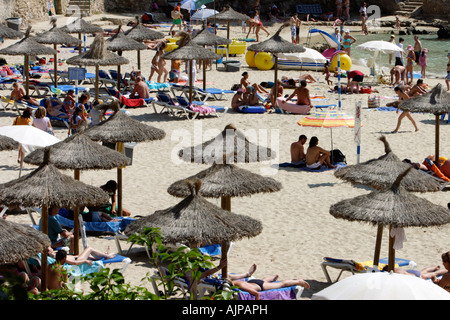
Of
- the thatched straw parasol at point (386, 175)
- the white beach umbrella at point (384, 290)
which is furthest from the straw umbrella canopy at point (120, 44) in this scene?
the white beach umbrella at point (384, 290)

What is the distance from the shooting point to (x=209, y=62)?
2520cm

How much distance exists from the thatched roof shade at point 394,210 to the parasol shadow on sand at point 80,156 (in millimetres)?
3075

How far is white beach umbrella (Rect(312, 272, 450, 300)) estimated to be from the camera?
5.27 m

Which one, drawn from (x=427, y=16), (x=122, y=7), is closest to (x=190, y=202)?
(x=122, y=7)

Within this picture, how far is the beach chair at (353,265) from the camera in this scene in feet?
27.4

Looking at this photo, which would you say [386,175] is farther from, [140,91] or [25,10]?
[25,10]

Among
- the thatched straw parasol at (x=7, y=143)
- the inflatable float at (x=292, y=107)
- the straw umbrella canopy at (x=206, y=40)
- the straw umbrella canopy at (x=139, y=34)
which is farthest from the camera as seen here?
the straw umbrella canopy at (x=139, y=34)

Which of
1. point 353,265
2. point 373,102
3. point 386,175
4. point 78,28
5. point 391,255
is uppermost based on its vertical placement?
point 78,28

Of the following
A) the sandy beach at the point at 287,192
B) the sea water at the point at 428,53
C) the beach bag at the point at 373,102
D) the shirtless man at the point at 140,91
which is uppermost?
the shirtless man at the point at 140,91

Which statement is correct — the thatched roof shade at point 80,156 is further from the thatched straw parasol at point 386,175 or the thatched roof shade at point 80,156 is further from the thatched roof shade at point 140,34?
the thatched roof shade at point 140,34

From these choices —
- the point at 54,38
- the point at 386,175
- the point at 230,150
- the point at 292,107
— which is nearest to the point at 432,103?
the point at 386,175

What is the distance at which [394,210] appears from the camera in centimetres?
802

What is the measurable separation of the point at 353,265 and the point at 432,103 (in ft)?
18.0
